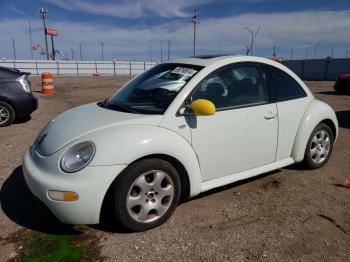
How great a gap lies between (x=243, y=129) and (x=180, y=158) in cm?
86

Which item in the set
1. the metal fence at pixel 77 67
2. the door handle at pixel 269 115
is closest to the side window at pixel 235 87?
the door handle at pixel 269 115

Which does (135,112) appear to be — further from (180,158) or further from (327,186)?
(327,186)

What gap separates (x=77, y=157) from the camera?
9.61 ft

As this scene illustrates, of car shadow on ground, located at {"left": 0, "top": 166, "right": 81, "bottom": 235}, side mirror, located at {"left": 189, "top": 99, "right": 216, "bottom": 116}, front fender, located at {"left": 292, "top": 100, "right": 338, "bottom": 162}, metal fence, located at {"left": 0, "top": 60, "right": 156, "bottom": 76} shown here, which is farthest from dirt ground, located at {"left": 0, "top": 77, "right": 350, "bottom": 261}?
metal fence, located at {"left": 0, "top": 60, "right": 156, "bottom": 76}

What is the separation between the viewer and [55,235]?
3.14 meters

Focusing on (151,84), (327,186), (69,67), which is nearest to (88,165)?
(151,84)

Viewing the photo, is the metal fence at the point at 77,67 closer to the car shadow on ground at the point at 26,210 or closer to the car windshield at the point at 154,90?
the car windshield at the point at 154,90

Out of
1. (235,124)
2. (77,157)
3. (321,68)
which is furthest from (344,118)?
(321,68)

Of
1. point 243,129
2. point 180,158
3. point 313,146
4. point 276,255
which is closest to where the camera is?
point 276,255

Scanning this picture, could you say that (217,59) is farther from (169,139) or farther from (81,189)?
(81,189)

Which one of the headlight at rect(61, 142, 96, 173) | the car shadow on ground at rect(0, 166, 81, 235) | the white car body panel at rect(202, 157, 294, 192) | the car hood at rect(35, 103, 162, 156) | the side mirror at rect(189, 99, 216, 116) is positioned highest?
the side mirror at rect(189, 99, 216, 116)

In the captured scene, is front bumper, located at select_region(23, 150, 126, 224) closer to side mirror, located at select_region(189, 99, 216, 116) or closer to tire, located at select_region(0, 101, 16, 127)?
side mirror, located at select_region(189, 99, 216, 116)

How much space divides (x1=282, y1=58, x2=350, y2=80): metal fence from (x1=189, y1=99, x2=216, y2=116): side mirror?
90.2ft

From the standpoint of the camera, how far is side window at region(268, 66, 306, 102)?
4129 millimetres
